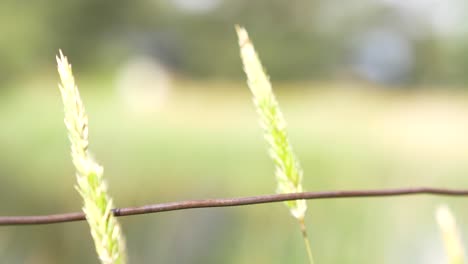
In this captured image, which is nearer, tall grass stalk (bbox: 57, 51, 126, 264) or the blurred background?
tall grass stalk (bbox: 57, 51, 126, 264)

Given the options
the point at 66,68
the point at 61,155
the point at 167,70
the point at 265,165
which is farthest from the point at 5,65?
the point at 66,68

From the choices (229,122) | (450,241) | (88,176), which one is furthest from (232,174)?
(229,122)

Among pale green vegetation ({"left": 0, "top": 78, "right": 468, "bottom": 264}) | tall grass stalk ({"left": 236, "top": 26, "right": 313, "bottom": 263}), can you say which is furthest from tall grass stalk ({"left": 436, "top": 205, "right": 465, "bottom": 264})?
pale green vegetation ({"left": 0, "top": 78, "right": 468, "bottom": 264})

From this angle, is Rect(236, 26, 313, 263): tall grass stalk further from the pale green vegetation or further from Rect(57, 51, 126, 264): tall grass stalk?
the pale green vegetation

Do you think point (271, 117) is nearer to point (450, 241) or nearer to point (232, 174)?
point (450, 241)

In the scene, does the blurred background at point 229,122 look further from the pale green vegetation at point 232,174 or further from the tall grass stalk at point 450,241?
the tall grass stalk at point 450,241

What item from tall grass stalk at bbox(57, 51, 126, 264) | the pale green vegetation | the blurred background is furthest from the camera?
the blurred background

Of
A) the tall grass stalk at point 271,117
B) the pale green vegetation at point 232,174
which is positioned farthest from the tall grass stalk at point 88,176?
the pale green vegetation at point 232,174
